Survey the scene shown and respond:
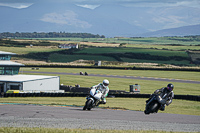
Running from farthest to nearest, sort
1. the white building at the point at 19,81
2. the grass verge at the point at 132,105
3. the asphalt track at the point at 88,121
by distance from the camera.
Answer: the white building at the point at 19,81
the grass verge at the point at 132,105
the asphalt track at the point at 88,121

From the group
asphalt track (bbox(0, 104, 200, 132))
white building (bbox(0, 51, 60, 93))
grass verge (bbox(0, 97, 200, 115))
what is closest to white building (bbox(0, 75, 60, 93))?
white building (bbox(0, 51, 60, 93))

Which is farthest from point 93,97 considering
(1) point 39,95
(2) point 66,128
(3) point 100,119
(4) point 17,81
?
(4) point 17,81

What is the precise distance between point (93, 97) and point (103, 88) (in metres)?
0.77

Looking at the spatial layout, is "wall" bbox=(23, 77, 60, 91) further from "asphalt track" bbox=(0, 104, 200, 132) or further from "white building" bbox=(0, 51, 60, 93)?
"asphalt track" bbox=(0, 104, 200, 132)

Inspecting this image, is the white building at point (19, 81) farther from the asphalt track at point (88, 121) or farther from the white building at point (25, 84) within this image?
the asphalt track at point (88, 121)

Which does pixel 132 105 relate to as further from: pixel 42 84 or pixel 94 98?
pixel 42 84

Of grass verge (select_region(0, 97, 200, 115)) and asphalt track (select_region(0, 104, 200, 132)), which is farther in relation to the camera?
grass verge (select_region(0, 97, 200, 115))

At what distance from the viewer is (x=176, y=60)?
133 metres

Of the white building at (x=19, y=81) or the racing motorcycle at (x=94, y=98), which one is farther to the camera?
the white building at (x=19, y=81)

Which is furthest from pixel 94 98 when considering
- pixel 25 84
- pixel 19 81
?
pixel 25 84

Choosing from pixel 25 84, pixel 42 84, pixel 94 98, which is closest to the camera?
pixel 94 98

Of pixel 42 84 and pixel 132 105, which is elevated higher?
pixel 42 84

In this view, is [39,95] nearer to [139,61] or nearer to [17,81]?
[17,81]

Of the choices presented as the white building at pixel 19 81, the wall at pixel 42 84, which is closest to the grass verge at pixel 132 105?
the white building at pixel 19 81
